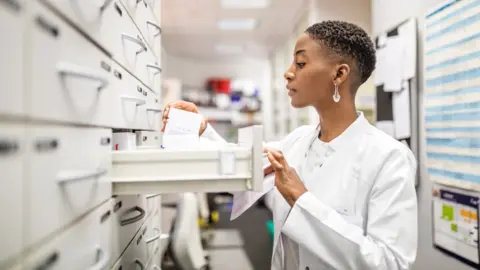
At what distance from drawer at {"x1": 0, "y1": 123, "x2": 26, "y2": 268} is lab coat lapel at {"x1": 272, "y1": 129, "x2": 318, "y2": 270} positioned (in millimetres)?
740

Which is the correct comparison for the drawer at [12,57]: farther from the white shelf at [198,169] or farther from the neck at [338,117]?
the neck at [338,117]

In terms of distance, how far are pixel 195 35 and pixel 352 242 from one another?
341 cm

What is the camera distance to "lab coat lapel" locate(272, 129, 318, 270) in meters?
0.98

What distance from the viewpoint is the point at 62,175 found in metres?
0.42

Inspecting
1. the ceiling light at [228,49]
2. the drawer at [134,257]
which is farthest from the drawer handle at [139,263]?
the ceiling light at [228,49]

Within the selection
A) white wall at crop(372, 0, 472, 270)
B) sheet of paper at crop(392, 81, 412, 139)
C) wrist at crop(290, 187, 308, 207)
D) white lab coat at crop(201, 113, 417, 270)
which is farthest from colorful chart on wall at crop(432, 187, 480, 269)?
wrist at crop(290, 187, 308, 207)

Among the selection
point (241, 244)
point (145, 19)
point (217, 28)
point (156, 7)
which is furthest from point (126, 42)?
point (217, 28)

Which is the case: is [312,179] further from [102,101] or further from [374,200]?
[102,101]

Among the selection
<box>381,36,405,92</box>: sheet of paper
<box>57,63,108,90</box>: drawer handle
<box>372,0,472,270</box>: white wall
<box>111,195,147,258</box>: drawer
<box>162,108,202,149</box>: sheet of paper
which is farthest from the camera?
<box>381,36,405,92</box>: sheet of paper

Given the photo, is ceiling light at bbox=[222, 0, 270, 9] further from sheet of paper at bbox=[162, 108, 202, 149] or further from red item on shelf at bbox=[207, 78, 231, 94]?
sheet of paper at bbox=[162, 108, 202, 149]

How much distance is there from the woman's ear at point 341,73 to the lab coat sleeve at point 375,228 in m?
0.24

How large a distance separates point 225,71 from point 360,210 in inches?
181

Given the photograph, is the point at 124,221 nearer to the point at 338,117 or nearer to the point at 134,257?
the point at 134,257

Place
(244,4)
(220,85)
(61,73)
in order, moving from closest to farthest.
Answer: (61,73), (244,4), (220,85)
